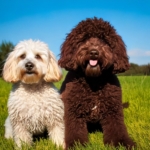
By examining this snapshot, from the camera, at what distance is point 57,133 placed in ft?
12.7

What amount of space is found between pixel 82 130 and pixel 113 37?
1.45m

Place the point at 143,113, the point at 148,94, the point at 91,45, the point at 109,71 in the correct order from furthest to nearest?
the point at 148,94 → the point at 143,113 → the point at 109,71 → the point at 91,45

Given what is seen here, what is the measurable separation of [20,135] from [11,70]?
97 centimetres

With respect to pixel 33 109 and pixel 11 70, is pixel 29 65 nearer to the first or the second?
pixel 11 70

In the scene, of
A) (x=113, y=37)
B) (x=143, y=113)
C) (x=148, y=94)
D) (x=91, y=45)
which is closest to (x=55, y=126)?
(x=91, y=45)

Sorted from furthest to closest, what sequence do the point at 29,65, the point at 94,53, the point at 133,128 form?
the point at 133,128, the point at 29,65, the point at 94,53

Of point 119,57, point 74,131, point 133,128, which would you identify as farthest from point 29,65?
point 133,128

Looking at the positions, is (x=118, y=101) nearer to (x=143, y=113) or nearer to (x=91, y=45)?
(x=91, y=45)

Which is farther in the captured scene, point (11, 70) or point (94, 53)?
point (11, 70)

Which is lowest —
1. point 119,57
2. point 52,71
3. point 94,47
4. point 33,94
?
point 33,94

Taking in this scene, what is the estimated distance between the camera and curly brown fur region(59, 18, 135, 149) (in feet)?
12.3

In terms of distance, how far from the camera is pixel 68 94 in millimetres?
3902

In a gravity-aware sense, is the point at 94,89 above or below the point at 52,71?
below

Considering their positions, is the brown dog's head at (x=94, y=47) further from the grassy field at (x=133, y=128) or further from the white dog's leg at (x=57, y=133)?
the grassy field at (x=133, y=128)
